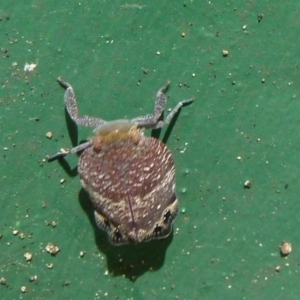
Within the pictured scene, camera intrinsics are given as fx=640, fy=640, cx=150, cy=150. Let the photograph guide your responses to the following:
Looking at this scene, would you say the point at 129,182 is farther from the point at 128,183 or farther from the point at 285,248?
the point at 285,248

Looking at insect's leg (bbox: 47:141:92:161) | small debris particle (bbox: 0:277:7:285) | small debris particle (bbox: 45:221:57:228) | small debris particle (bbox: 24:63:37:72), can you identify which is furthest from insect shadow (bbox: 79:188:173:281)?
small debris particle (bbox: 24:63:37:72)

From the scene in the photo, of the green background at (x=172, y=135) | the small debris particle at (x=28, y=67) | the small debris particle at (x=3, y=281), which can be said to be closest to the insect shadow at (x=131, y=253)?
the green background at (x=172, y=135)

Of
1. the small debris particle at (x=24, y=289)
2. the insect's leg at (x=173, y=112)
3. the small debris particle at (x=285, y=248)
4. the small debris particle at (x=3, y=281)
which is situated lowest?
the small debris particle at (x=24, y=289)

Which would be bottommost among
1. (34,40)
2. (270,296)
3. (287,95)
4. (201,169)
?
(270,296)

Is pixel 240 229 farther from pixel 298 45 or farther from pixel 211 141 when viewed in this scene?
pixel 298 45

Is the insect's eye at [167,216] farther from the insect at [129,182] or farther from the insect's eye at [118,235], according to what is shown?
the insect's eye at [118,235]

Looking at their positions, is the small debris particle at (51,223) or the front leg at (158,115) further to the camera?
the small debris particle at (51,223)

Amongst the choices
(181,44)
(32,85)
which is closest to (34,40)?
(32,85)
